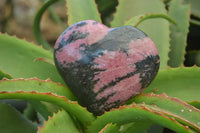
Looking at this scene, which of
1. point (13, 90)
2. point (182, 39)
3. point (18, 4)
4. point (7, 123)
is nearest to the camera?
point (13, 90)

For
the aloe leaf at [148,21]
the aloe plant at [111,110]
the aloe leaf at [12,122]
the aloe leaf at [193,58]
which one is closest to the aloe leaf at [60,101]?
the aloe plant at [111,110]

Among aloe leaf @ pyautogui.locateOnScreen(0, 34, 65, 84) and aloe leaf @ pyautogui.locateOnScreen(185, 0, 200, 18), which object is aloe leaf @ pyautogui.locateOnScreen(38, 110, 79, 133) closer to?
aloe leaf @ pyautogui.locateOnScreen(0, 34, 65, 84)

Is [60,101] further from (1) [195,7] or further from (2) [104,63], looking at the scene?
(1) [195,7]

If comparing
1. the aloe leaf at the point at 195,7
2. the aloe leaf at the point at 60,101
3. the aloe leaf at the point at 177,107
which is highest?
the aloe leaf at the point at 195,7

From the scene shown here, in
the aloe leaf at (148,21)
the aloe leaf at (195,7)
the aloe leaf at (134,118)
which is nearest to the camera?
the aloe leaf at (134,118)

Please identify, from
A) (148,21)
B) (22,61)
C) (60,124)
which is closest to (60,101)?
(60,124)

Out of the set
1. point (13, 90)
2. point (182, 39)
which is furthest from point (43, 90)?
point (182, 39)

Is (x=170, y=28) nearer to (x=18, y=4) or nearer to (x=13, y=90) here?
(x=13, y=90)

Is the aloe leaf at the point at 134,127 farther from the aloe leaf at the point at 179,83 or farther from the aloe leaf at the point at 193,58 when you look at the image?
the aloe leaf at the point at 193,58
